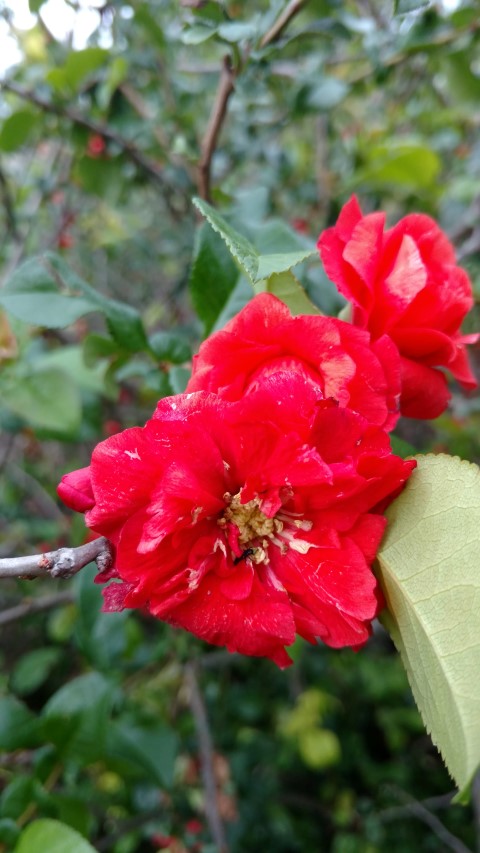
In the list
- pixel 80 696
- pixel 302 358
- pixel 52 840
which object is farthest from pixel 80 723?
pixel 302 358

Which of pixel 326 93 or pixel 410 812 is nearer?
pixel 326 93

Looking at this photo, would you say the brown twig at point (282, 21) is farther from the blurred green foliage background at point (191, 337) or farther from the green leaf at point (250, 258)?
the green leaf at point (250, 258)

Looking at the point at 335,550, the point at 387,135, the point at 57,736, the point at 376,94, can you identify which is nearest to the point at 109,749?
the point at 57,736

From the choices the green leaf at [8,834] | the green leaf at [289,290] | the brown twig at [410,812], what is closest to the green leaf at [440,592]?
the green leaf at [289,290]

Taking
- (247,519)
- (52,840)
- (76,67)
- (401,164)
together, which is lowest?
(52,840)

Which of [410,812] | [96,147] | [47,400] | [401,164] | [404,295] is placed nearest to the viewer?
[404,295]

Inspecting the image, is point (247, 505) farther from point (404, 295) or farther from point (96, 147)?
point (96, 147)

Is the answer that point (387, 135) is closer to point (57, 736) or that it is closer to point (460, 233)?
point (460, 233)
